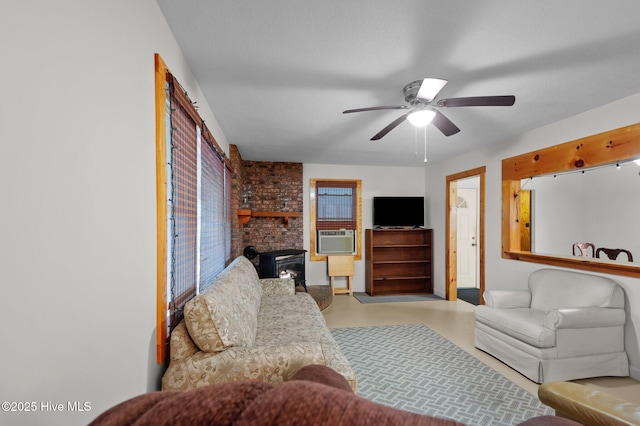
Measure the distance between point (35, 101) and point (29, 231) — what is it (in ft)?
1.04

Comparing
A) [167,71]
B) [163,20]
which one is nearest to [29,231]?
[167,71]

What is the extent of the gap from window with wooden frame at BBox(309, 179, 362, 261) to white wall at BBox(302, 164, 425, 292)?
0.09 meters

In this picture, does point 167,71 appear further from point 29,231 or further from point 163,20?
point 29,231

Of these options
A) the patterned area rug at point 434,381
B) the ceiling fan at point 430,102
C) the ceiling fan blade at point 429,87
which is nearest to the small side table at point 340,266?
the patterned area rug at point 434,381

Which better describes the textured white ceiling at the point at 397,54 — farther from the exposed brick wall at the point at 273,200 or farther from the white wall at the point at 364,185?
the white wall at the point at 364,185

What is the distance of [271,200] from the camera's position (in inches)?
212

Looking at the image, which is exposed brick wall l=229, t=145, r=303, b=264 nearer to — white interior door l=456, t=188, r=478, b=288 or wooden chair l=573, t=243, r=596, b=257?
white interior door l=456, t=188, r=478, b=288

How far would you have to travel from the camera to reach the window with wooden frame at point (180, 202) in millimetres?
1458

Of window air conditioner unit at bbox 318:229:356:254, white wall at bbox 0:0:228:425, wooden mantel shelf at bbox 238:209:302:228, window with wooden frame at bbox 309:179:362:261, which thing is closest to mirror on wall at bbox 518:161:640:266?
window with wooden frame at bbox 309:179:362:261

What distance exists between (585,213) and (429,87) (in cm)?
493

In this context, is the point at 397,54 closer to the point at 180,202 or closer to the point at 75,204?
the point at 180,202

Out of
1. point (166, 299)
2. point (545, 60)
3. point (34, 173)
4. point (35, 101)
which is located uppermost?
point (545, 60)

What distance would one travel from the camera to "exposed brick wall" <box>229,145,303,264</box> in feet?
17.4

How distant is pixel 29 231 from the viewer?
Result: 0.70 meters
